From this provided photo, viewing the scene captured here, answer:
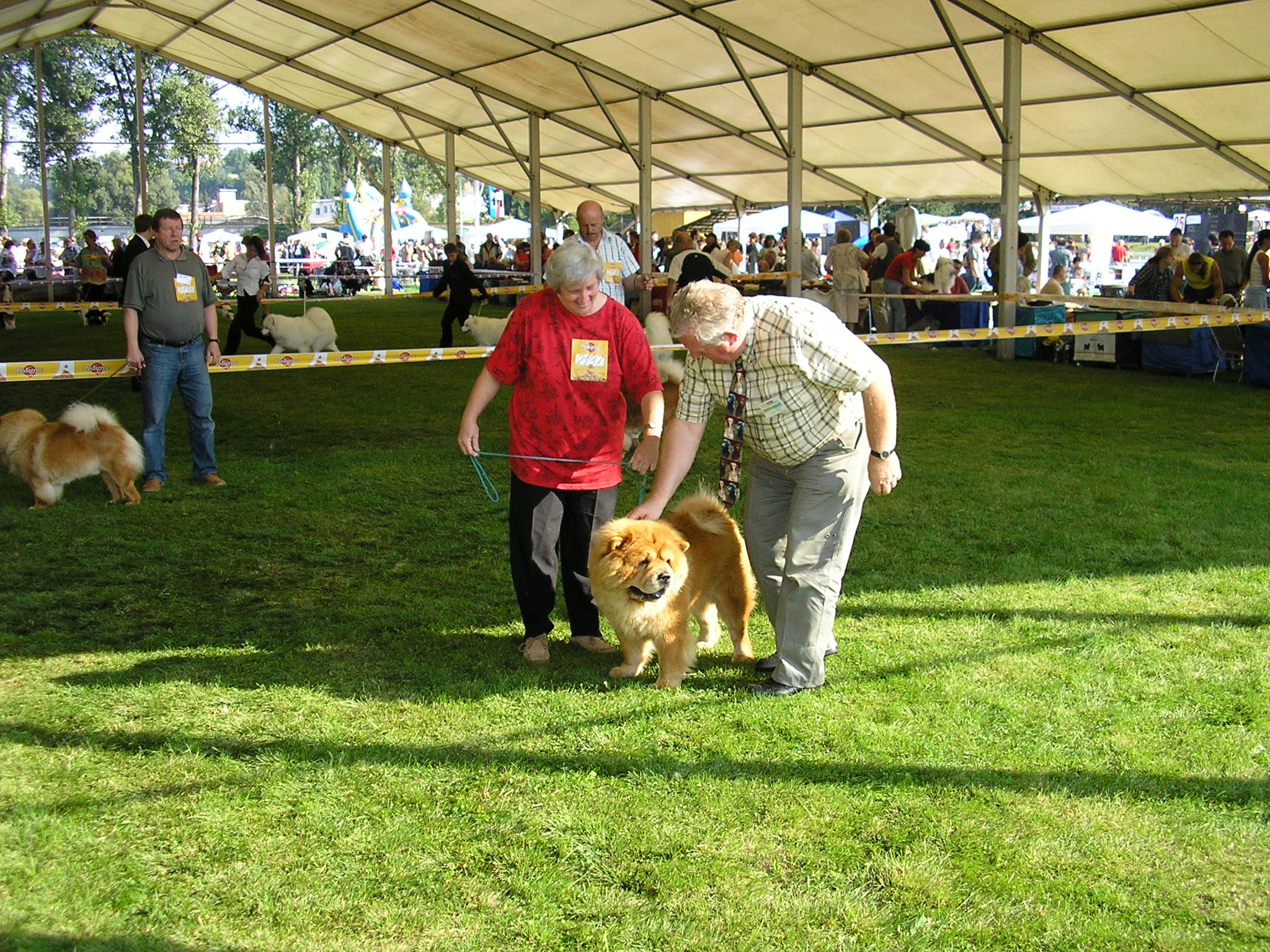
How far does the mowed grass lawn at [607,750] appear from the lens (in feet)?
8.52

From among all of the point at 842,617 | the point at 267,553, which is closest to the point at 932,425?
the point at 842,617

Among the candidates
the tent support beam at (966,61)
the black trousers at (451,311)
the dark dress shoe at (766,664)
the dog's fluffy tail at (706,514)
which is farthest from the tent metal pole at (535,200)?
the dark dress shoe at (766,664)

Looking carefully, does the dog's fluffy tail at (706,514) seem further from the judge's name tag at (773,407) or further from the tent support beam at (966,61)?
the tent support beam at (966,61)

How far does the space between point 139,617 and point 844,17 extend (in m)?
12.3

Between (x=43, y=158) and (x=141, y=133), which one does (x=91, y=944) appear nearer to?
(x=141, y=133)

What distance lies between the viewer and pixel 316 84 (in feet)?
86.2

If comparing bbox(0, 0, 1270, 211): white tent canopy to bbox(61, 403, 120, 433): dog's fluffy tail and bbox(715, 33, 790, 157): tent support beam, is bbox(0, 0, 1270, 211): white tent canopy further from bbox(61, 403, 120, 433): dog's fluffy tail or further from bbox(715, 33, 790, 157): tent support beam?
bbox(61, 403, 120, 433): dog's fluffy tail

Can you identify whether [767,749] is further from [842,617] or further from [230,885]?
[230,885]

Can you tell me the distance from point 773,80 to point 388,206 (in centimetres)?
1633

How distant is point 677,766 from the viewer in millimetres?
3355

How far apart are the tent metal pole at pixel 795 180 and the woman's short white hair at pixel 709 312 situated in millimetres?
14136

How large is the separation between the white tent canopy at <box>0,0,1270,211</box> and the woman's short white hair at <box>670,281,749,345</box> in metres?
10.5

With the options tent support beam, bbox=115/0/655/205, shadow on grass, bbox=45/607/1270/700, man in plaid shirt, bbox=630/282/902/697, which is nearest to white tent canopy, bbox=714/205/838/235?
tent support beam, bbox=115/0/655/205

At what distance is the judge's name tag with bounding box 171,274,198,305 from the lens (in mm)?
6594
